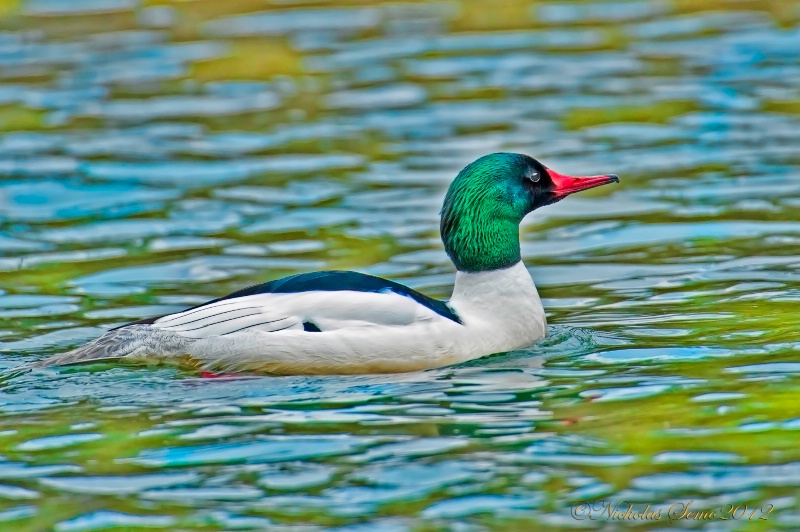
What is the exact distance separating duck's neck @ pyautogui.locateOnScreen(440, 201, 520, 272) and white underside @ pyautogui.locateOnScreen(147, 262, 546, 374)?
460 millimetres

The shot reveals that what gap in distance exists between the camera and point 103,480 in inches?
295

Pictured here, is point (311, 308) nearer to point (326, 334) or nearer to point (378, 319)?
point (326, 334)

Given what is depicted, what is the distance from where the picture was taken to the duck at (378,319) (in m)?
9.10

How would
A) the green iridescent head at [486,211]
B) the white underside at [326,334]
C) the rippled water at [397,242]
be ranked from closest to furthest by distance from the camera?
the rippled water at [397,242], the white underside at [326,334], the green iridescent head at [486,211]

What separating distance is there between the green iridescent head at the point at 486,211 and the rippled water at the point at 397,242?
0.67 metres

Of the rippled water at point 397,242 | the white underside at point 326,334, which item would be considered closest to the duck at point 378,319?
the white underside at point 326,334

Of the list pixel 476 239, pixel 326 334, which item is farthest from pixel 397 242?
pixel 326 334

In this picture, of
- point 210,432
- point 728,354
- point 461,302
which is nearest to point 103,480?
point 210,432

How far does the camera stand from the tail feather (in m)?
9.30

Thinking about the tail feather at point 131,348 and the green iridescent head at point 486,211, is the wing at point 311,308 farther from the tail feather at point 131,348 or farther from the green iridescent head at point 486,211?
the green iridescent head at point 486,211

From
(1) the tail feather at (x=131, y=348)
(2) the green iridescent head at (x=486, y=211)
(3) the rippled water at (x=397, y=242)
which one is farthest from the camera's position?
(2) the green iridescent head at (x=486, y=211)

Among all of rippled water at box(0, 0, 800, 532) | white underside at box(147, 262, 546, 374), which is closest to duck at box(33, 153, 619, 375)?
white underside at box(147, 262, 546, 374)

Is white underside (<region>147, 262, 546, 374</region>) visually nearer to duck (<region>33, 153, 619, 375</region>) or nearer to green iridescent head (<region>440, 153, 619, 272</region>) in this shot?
duck (<region>33, 153, 619, 375</region>)

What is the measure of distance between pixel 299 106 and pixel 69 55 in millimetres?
4117
